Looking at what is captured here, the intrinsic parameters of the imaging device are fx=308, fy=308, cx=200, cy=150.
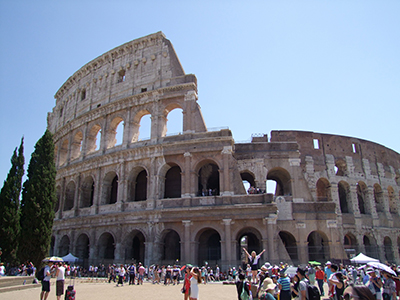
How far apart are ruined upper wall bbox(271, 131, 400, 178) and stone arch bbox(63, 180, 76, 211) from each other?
18.1 m

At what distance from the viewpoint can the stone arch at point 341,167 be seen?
27812 mm

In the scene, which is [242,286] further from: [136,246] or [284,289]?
[136,246]

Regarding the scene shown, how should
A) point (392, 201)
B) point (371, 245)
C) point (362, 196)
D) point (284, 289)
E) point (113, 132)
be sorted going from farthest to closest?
1. point (392, 201)
2. point (362, 196)
3. point (371, 245)
4. point (113, 132)
5. point (284, 289)

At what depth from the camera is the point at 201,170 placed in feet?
75.9

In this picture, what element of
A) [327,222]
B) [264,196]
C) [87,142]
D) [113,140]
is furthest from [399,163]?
[87,142]

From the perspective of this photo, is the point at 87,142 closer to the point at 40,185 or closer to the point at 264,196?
the point at 40,185

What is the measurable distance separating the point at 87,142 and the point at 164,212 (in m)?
10.9

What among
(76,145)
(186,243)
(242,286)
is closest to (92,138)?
(76,145)

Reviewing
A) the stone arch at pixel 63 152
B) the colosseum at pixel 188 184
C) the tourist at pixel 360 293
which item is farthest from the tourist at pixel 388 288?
the stone arch at pixel 63 152

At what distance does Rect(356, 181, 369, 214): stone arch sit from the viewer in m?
28.1

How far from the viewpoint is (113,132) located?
26.0 m

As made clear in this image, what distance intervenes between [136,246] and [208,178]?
25.8ft

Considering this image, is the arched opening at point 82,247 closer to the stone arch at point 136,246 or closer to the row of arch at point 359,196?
the stone arch at point 136,246

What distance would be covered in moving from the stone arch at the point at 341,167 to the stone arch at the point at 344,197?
938 millimetres
